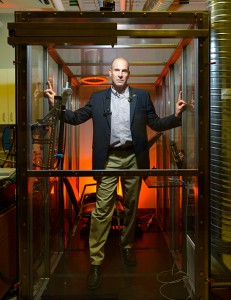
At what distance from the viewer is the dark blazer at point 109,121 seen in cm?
227

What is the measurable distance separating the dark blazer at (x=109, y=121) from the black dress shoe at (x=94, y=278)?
791 mm

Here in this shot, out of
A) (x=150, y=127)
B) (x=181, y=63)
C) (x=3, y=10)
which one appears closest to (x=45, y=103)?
(x=150, y=127)

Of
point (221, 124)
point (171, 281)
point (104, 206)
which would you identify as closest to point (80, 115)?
point (104, 206)

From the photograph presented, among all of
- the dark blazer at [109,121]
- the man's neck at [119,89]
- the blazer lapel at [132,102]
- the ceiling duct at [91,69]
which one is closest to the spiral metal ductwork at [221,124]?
the dark blazer at [109,121]

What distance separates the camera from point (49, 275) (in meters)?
2.40

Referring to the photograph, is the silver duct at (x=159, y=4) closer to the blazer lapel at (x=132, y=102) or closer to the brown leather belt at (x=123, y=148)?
the blazer lapel at (x=132, y=102)

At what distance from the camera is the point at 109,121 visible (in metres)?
2.27

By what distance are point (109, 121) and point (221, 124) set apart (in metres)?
0.80

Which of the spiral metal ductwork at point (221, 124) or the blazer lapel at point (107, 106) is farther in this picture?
the blazer lapel at point (107, 106)

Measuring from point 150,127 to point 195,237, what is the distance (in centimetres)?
91

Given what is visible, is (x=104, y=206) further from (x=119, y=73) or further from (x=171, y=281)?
(x=119, y=73)

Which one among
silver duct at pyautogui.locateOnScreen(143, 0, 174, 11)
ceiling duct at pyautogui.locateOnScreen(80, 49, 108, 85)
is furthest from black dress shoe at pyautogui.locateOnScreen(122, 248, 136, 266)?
silver duct at pyautogui.locateOnScreen(143, 0, 174, 11)

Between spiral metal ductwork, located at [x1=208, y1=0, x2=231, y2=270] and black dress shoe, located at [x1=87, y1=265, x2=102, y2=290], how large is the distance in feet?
2.99

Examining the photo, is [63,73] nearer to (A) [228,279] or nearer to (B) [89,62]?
(B) [89,62]
